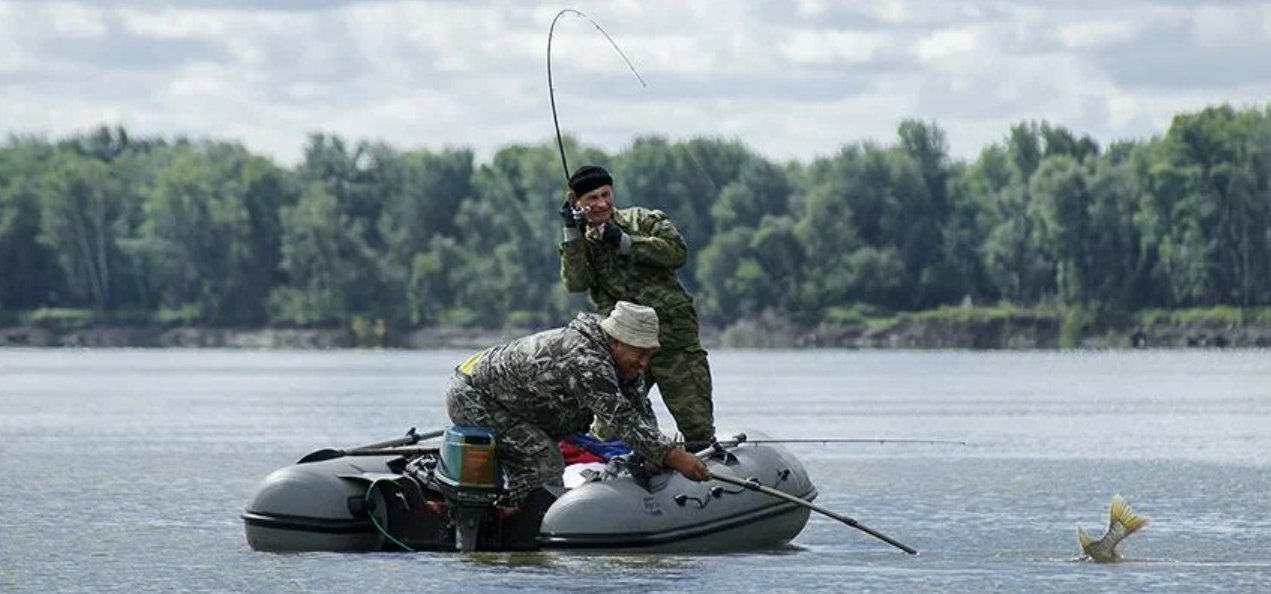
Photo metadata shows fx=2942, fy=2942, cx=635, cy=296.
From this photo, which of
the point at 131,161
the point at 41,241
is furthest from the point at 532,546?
the point at 131,161

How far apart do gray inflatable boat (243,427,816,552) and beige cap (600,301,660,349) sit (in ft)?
3.15

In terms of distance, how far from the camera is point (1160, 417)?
38.2 meters

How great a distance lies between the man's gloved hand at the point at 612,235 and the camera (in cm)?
1590

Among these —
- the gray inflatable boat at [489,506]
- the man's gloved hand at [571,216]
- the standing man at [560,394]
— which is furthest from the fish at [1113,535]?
the man's gloved hand at [571,216]

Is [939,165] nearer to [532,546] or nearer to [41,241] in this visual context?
[41,241]

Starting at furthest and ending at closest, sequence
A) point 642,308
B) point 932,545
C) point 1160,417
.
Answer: point 1160,417 < point 932,545 < point 642,308

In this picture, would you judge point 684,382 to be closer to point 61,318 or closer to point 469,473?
point 469,473

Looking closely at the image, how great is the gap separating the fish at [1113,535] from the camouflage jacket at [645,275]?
8.14 ft

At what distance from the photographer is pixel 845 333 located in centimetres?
10538

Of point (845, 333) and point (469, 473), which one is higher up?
point (469, 473)

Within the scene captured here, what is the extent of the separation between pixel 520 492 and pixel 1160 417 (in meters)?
23.8

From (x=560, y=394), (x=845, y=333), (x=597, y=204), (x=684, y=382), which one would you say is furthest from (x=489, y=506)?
(x=845, y=333)

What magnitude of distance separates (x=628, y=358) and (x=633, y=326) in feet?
0.68

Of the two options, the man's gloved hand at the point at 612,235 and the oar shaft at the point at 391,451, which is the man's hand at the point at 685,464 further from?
the oar shaft at the point at 391,451
